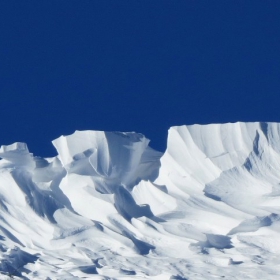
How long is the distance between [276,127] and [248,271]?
553 centimetres

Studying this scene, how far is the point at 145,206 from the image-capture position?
23.5 metres

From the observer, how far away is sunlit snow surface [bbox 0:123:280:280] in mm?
20812

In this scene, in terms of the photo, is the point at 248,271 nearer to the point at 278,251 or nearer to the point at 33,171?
the point at 278,251

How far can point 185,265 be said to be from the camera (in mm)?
20750

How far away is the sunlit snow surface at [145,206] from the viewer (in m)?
20.8

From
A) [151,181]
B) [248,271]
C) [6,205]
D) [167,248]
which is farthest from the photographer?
[151,181]

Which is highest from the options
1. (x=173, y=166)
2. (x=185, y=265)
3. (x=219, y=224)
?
(x=173, y=166)

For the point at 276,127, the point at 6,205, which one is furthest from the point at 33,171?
the point at 276,127

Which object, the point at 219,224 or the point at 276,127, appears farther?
the point at 276,127

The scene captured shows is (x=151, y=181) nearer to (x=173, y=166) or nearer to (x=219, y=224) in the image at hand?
(x=173, y=166)

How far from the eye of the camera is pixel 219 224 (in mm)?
22547

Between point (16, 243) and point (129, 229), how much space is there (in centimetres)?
208

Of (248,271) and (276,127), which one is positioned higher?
(276,127)

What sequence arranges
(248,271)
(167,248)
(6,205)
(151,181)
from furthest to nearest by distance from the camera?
(151,181), (6,205), (167,248), (248,271)
